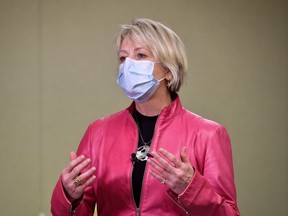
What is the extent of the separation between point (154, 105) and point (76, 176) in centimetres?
43

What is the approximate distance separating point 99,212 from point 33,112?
1.19 metres

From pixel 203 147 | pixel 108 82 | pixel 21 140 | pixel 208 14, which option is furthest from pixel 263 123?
pixel 21 140

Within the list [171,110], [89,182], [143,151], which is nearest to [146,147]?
[143,151]

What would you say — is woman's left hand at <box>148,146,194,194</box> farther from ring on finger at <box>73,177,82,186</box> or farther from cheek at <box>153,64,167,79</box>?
A: cheek at <box>153,64,167,79</box>

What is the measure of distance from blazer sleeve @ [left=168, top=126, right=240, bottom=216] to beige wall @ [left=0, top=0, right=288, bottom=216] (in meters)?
1.23

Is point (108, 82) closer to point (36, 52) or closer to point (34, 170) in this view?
point (36, 52)

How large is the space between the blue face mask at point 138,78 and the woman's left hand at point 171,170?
0.39 metres

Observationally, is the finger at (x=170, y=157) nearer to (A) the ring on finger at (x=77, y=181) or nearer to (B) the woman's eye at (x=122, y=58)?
(A) the ring on finger at (x=77, y=181)


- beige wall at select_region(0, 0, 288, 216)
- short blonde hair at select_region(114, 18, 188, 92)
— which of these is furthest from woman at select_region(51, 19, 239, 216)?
beige wall at select_region(0, 0, 288, 216)

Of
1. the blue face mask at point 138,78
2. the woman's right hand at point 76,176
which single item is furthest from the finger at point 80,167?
the blue face mask at point 138,78

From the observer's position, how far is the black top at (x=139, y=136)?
4.61 ft

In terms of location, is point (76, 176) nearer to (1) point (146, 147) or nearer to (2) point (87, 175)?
(2) point (87, 175)

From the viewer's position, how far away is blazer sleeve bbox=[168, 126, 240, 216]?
3.94 ft

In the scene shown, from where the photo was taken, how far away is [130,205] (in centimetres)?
140
